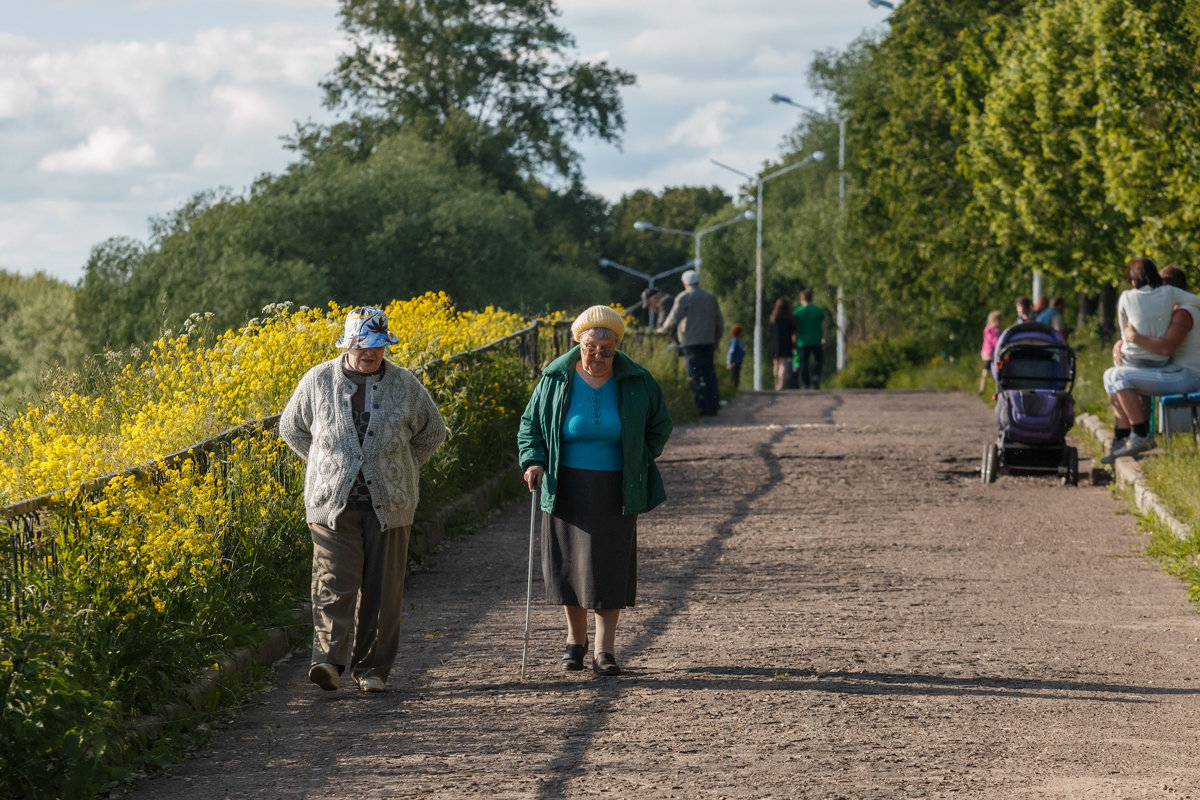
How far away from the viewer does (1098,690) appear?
7262 millimetres

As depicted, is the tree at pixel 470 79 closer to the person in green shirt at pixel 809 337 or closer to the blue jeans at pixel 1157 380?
the person in green shirt at pixel 809 337

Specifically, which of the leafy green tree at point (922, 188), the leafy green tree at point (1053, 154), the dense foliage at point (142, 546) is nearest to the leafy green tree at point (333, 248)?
the leafy green tree at point (922, 188)

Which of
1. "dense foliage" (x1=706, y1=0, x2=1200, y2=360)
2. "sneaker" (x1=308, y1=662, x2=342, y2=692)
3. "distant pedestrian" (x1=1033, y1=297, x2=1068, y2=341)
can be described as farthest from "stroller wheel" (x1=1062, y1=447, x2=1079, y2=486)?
"distant pedestrian" (x1=1033, y1=297, x2=1068, y2=341)

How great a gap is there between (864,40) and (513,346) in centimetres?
5619

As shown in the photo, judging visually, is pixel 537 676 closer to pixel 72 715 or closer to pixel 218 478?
pixel 218 478

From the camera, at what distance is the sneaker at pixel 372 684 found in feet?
Result: 24.0

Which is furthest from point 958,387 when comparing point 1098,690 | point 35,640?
point 35,640

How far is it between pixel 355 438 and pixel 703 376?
53.9ft

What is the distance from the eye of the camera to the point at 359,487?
7.31 metres

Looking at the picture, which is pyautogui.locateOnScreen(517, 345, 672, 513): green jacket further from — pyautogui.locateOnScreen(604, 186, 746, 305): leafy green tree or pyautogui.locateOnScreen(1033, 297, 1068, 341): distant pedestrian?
pyautogui.locateOnScreen(604, 186, 746, 305): leafy green tree

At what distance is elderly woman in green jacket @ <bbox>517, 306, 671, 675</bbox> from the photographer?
25.0 feet

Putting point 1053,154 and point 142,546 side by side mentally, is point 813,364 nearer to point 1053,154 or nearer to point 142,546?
point 1053,154

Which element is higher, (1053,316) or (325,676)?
(1053,316)

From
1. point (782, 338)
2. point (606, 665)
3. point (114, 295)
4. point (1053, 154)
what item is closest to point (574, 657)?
point (606, 665)
